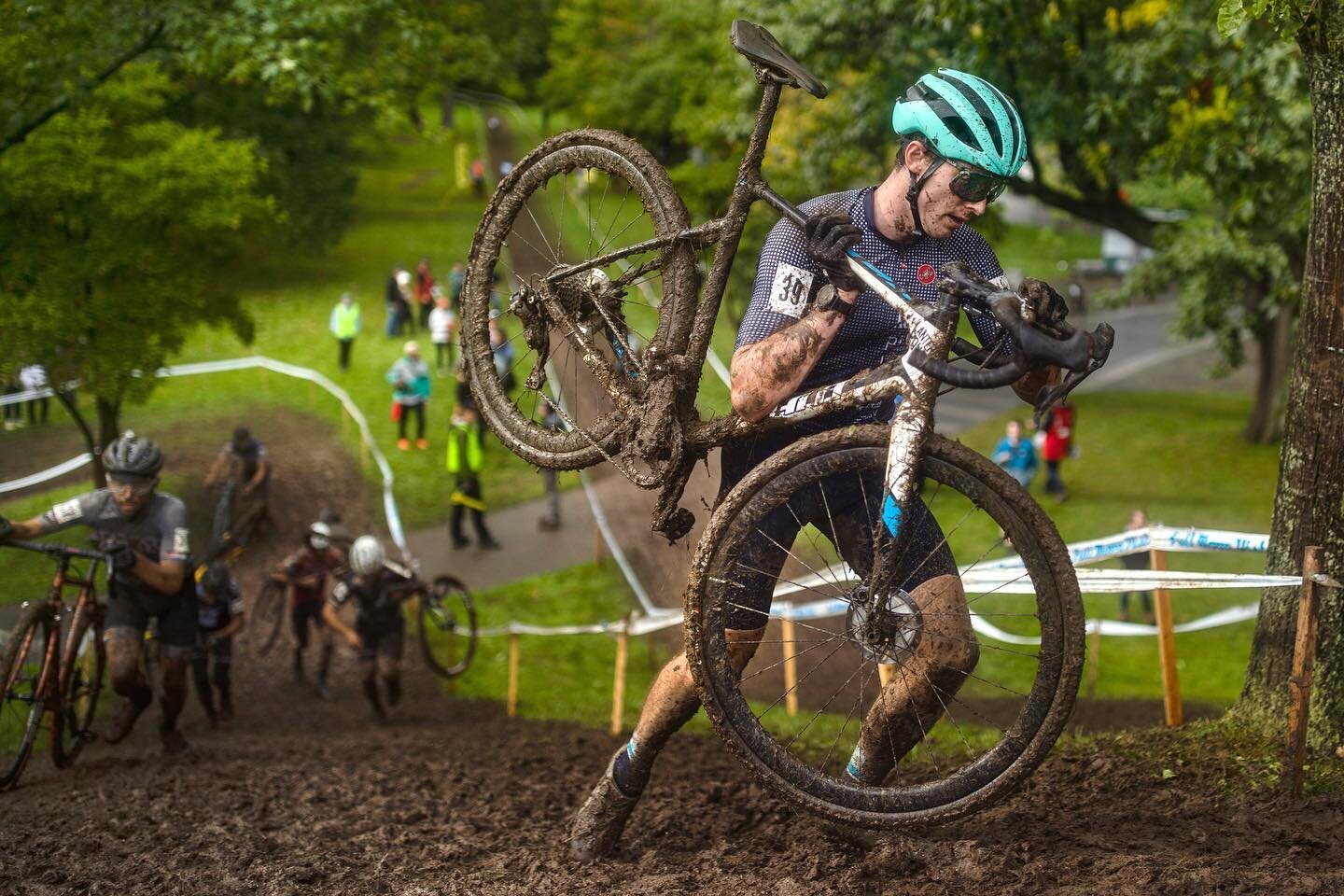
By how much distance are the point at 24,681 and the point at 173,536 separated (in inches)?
46.8

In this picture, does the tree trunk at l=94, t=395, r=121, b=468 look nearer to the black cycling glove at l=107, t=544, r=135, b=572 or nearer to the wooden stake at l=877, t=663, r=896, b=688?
the black cycling glove at l=107, t=544, r=135, b=572

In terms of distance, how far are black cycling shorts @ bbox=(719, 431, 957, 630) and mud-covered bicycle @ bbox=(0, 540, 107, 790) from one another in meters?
4.68

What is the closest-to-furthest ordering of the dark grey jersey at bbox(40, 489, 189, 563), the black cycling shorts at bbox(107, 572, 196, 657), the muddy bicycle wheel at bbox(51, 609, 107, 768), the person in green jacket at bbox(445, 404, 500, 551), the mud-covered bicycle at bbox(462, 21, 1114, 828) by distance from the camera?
the mud-covered bicycle at bbox(462, 21, 1114, 828) → the muddy bicycle wheel at bbox(51, 609, 107, 768) → the dark grey jersey at bbox(40, 489, 189, 563) → the black cycling shorts at bbox(107, 572, 196, 657) → the person in green jacket at bbox(445, 404, 500, 551)

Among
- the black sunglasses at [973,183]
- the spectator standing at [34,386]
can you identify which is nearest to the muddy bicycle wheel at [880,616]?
the black sunglasses at [973,183]

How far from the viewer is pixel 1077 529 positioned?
71.3 ft

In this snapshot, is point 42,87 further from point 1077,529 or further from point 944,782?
point 1077,529

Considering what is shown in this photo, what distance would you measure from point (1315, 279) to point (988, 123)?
7.11 ft

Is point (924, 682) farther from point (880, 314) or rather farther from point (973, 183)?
point (973, 183)

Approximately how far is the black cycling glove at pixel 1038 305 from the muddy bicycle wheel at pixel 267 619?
12.8 m

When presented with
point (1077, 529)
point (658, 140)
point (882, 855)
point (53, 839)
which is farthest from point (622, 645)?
point (658, 140)

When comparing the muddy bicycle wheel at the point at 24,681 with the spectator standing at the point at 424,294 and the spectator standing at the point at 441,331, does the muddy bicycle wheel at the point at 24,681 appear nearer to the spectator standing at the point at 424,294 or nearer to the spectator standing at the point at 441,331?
the spectator standing at the point at 441,331

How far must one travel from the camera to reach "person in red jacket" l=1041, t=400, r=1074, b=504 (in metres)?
22.5

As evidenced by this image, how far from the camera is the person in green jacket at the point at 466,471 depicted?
1969 centimetres

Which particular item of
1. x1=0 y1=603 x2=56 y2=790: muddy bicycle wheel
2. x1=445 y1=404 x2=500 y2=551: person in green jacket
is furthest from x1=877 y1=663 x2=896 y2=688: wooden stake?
x1=445 y1=404 x2=500 y2=551: person in green jacket
